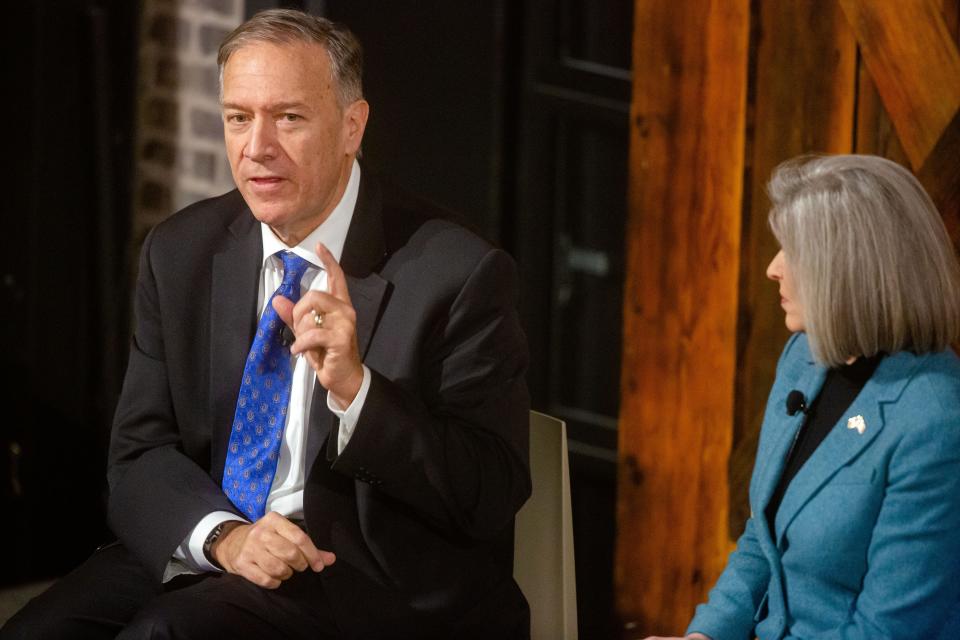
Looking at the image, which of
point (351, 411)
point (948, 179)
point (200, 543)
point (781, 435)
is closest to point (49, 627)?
point (200, 543)

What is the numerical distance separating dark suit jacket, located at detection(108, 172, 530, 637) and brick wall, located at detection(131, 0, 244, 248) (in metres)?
1.46

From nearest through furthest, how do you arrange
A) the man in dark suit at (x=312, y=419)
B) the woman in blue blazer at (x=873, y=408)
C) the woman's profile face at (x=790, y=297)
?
the woman in blue blazer at (x=873, y=408)
the woman's profile face at (x=790, y=297)
the man in dark suit at (x=312, y=419)

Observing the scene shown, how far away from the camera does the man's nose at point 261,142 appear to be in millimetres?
2211

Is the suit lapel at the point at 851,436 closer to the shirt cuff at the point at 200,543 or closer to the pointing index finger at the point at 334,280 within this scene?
the pointing index finger at the point at 334,280

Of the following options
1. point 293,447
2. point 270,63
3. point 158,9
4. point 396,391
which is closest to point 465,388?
point 396,391

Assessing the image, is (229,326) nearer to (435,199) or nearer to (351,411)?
(351,411)

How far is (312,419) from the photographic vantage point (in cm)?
223

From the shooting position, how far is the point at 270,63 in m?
2.20

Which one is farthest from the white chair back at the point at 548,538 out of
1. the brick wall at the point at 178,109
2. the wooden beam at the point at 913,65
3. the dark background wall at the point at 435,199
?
the brick wall at the point at 178,109

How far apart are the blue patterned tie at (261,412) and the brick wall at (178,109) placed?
1.55 metres

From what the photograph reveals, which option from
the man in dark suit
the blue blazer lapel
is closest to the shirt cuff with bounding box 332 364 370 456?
the man in dark suit

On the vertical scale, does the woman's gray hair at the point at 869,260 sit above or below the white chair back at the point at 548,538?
above

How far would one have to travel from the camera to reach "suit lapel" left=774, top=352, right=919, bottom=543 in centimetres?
197

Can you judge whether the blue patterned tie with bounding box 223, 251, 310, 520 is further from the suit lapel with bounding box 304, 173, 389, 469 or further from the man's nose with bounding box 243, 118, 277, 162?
the man's nose with bounding box 243, 118, 277, 162
